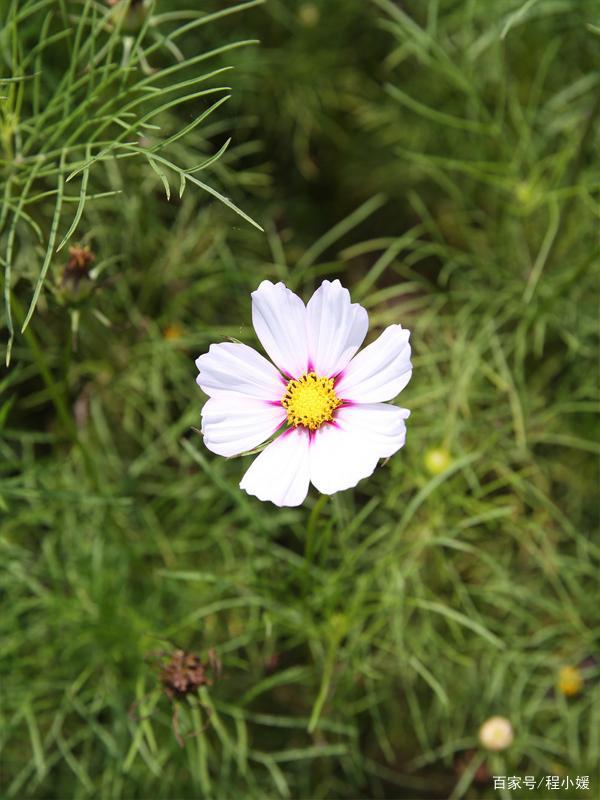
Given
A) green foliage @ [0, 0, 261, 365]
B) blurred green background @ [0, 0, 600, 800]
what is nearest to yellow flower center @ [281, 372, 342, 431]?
green foliage @ [0, 0, 261, 365]

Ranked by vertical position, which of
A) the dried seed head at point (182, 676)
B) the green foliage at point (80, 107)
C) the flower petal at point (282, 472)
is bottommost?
the dried seed head at point (182, 676)

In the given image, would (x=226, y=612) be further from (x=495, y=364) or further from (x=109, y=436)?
(x=495, y=364)

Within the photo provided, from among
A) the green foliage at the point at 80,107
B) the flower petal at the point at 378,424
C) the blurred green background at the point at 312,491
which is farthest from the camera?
the blurred green background at the point at 312,491

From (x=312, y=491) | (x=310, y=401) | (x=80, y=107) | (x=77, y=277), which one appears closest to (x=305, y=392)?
(x=310, y=401)

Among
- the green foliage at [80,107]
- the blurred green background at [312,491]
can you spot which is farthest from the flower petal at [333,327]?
the blurred green background at [312,491]

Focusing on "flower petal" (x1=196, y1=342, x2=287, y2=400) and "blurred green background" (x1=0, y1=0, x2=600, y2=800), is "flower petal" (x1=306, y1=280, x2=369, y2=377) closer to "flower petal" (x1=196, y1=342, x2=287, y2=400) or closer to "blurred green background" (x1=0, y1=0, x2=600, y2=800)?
"flower petal" (x1=196, y1=342, x2=287, y2=400)

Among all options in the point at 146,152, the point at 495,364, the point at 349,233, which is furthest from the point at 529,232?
the point at 146,152

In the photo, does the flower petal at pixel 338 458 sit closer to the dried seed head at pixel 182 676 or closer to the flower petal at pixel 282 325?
the flower petal at pixel 282 325
